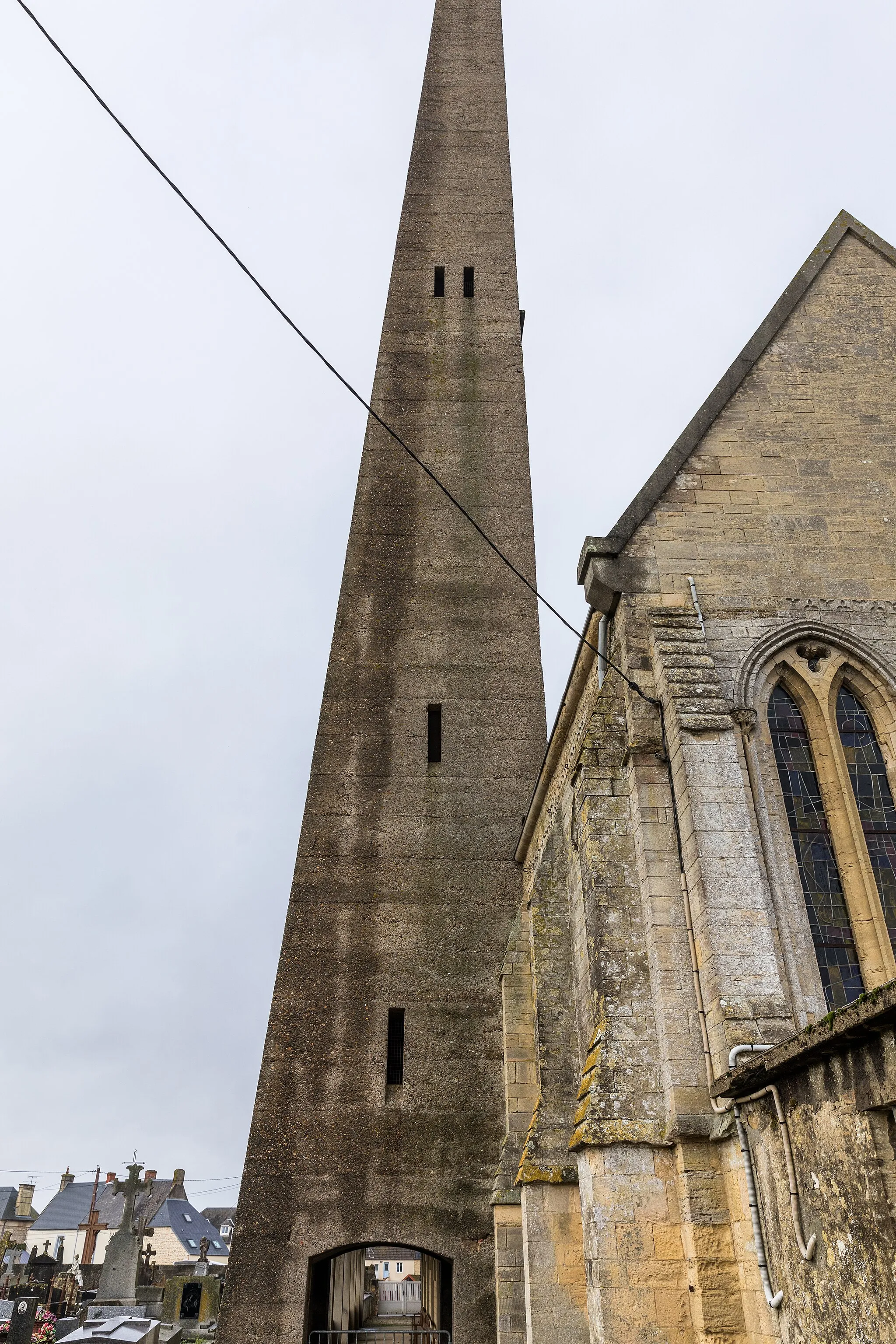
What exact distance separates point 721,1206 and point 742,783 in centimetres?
264

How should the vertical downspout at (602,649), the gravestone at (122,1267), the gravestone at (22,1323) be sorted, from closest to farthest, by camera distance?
1. the vertical downspout at (602,649)
2. the gravestone at (22,1323)
3. the gravestone at (122,1267)

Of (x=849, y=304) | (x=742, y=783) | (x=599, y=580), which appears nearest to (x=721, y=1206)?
(x=742, y=783)

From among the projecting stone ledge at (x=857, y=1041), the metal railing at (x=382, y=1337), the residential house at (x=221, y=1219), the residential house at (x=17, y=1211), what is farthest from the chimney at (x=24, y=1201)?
the projecting stone ledge at (x=857, y=1041)

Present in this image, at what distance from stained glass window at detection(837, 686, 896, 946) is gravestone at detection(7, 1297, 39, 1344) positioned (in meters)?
16.0

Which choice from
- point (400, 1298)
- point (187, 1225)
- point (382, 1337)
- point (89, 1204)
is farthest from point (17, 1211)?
point (382, 1337)

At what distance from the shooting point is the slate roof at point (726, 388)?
8.11m

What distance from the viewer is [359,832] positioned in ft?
40.4

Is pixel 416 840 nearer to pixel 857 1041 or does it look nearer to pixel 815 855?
pixel 815 855

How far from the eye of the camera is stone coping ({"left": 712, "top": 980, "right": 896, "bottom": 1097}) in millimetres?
4070

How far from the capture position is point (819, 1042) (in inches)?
179

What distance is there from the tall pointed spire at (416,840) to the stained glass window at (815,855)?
17.6 ft

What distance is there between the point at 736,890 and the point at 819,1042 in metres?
1.95

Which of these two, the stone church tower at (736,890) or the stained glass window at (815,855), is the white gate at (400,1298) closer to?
the stone church tower at (736,890)

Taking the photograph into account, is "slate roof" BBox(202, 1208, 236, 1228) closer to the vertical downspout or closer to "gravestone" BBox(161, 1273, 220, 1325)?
"gravestone" BBox(161, 1273, 220, 1325)
